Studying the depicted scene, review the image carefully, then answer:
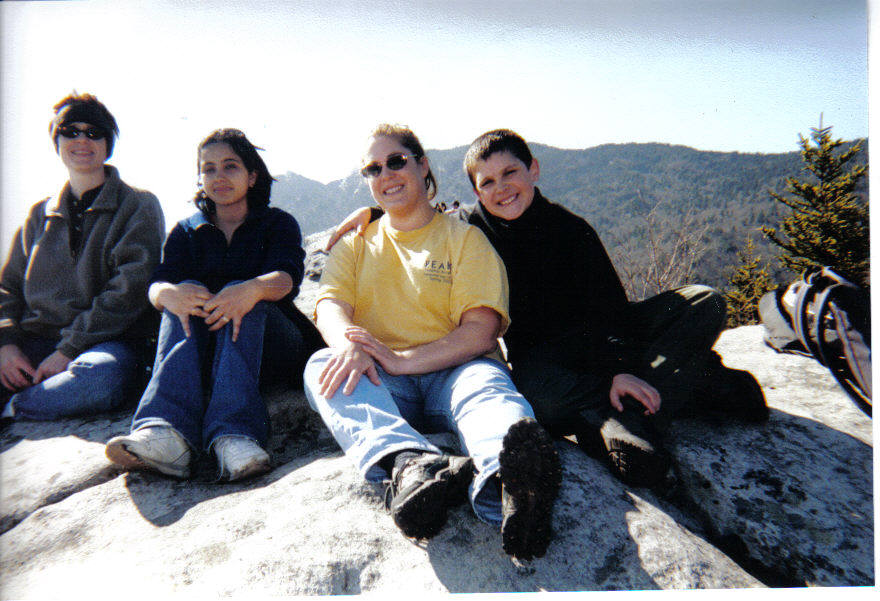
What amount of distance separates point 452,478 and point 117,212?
2667mm

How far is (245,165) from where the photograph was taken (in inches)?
103

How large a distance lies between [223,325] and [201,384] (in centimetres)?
29

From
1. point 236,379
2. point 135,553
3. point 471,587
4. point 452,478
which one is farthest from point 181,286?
point 471,587

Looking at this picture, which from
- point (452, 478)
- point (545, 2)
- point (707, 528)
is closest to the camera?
point (452, 478)

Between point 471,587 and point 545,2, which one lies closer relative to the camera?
point 471,587

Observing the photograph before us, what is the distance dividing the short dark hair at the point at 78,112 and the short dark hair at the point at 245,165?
2.19 ft

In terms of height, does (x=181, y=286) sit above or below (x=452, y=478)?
above

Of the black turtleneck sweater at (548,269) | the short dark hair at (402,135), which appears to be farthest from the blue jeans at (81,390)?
the black turtleneck sweater at (548,269)

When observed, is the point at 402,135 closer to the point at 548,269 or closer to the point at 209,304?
the point at 548,269

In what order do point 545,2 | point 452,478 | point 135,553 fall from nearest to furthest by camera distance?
point 452,478, point 135,553, point 545,2

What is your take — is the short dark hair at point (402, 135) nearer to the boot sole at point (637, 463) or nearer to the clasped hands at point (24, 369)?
the boot sole at point (637, 463)

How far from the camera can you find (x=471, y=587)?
1383 millimetres

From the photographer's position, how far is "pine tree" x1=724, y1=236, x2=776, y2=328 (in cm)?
1873

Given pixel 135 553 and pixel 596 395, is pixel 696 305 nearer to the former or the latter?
pixel 596 395
